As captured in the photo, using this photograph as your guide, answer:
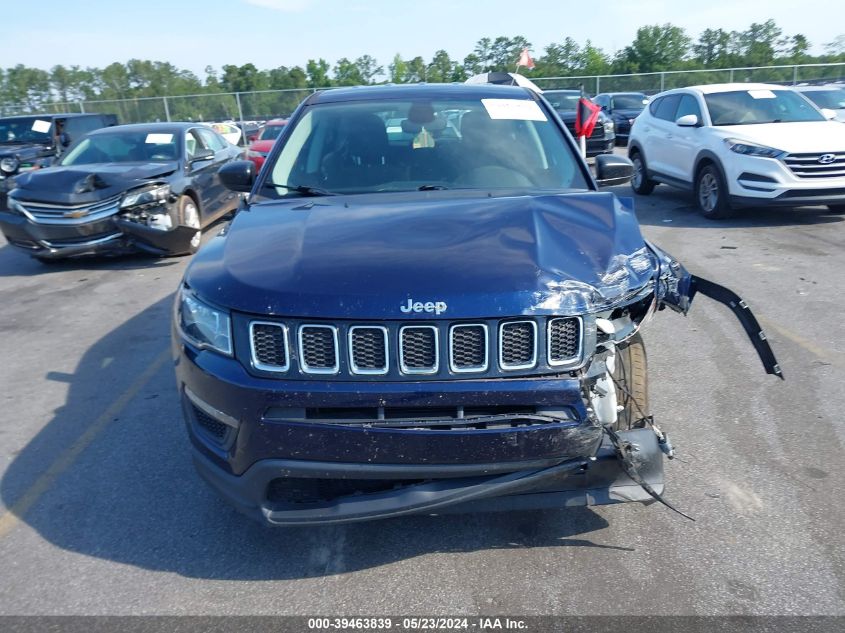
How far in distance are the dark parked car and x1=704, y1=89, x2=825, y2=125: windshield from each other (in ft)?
27.7

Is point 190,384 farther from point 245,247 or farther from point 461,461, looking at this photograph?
point 461,461

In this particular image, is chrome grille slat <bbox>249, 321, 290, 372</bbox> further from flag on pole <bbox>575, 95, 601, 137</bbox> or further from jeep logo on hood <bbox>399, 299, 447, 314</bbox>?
flag on pole <bbox>575, 95, 601, 137</bbox>

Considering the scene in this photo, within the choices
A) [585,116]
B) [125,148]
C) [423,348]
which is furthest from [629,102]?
[423,348]

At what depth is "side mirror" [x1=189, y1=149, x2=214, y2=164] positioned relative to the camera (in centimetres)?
959

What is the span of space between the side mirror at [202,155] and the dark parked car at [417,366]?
7055mm

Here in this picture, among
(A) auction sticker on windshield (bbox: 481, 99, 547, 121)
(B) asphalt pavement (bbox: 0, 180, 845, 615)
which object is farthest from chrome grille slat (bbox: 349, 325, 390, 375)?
(A) auction sticker on windshield (bbox: 481, 99, 547, 121)

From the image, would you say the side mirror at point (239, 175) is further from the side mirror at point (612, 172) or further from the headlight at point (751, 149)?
the headlight at point (751, 149)

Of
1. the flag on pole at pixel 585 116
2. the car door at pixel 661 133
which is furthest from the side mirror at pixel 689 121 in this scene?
the flag on pole at pixel 585 116

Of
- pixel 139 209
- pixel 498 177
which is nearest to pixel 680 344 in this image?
pixel 498 177

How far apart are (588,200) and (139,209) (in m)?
6.41

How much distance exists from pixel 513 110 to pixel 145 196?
17.9 feet

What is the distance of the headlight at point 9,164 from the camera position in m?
12.6

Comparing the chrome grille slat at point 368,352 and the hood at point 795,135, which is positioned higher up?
the chrome grille slat at point 368,352

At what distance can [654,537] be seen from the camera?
3.08 meters
